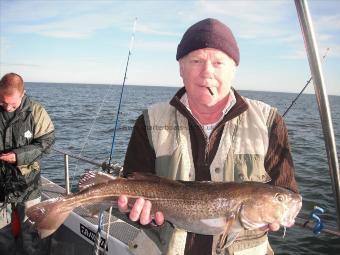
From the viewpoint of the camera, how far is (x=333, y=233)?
342 cm

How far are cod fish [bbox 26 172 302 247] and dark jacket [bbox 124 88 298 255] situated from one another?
0.43 feet

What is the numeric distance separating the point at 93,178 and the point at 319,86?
228 cm

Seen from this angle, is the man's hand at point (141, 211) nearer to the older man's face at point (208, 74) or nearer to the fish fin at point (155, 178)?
the fish fin at point (155, 178)

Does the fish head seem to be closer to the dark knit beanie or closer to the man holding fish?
the man holding fish

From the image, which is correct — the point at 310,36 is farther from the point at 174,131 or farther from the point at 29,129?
the point at 29,129

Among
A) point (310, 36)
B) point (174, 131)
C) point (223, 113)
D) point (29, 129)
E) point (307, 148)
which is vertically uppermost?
point (310, 36)

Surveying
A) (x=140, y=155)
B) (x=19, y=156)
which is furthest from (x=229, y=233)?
(x=19, y=156)

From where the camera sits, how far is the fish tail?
11.3 feet

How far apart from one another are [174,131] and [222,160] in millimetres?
557

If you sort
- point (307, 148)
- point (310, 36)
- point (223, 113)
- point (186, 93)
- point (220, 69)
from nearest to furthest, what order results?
point (310, 36)
point (220, 69)
point (223, 113)
point (186, 93)
point (307, 148)

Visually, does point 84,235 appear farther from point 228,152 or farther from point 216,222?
point 228,152

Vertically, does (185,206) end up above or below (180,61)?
below

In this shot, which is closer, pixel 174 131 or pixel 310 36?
pixel 310 36

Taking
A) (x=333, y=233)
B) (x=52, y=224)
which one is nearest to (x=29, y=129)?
(x=52, y=224)
